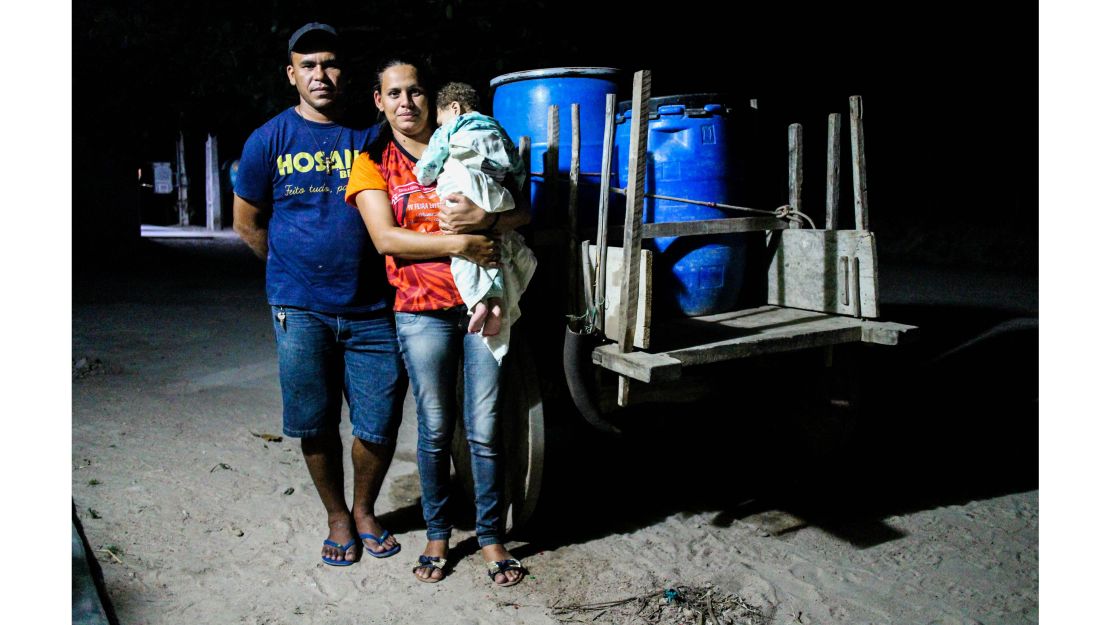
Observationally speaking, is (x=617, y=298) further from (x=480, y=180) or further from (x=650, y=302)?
(x=480, y=180)

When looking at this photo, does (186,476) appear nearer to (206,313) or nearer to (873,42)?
(206,313)

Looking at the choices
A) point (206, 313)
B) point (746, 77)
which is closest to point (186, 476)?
point (206, 313)

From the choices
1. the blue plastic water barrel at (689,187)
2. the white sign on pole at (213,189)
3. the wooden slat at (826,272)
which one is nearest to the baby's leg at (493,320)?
the blue plastic water barrel at (689,187)

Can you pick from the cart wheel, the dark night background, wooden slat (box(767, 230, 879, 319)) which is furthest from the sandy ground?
the dark night background

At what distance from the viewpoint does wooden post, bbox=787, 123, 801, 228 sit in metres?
3.55

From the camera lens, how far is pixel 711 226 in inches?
Answer: 126

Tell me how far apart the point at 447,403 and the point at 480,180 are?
0.81 metres

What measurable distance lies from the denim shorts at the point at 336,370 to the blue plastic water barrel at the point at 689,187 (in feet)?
3.72

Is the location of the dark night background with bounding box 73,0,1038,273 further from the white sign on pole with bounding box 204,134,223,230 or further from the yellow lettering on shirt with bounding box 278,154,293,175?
the white sign on pole with bounding box 204,134,223,230

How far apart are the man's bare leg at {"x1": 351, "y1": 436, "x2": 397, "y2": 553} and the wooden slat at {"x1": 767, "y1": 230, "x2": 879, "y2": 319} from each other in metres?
1.80

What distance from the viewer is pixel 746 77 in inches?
407

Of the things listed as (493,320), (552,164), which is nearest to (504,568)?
(493,320)

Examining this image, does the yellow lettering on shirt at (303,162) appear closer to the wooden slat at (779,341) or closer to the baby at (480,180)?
the baby at (480,180)
